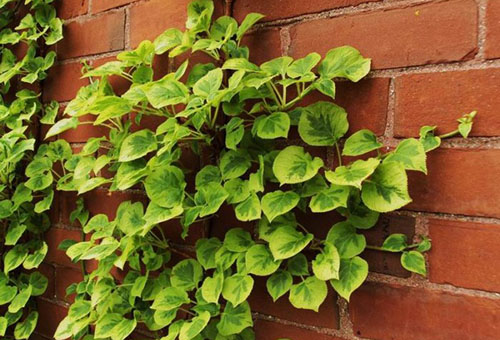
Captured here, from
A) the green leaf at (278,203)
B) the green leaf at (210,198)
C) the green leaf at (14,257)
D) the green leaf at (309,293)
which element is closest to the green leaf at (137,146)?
the green leaf at (210,198)

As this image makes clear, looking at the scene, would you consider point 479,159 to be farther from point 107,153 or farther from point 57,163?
point 57,163

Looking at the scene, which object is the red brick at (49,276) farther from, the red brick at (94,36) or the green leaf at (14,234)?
the red brick at (94,36)

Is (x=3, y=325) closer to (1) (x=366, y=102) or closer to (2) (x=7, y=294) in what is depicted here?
(2) (x=7, y=294)

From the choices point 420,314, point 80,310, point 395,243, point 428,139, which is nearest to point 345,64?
point 428,139

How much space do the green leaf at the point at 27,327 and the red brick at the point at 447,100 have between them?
2.78ft

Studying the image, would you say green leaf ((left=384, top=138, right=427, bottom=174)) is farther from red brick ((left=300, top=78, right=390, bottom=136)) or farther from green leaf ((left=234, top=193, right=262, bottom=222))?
green leaf ((left=234, top=193, right=262, bottom=222))

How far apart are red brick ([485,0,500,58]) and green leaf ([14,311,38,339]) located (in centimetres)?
99

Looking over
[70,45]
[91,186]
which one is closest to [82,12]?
[70,45]

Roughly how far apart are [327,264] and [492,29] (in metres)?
0.36

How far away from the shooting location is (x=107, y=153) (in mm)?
917

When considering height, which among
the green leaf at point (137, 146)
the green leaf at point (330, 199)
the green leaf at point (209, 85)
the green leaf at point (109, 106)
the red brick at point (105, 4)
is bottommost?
the green leaf at point (330, 199)

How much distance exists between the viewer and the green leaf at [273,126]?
66 centimetres

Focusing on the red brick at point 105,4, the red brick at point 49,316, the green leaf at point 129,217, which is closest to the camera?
the green leaf at point 129,217

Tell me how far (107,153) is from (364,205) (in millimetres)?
521
